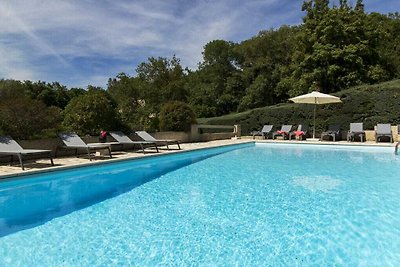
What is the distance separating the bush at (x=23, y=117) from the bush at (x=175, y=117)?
663 cm

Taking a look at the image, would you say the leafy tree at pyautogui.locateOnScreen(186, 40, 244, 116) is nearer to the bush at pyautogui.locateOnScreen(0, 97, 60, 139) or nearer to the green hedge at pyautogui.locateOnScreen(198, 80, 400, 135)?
the green hedge at pyautogui.locateOnScreen(198, 80, 400, 135)

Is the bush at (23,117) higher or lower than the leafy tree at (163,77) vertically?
lower

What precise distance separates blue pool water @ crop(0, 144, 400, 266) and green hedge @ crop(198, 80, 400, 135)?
909cm

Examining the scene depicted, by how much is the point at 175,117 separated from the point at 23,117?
7815mm

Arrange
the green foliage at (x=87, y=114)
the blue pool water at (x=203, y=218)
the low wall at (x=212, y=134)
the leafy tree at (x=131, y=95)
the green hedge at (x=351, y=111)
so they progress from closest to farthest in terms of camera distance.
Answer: the blue pool water at (x=203, y=218), the green foliage at (x=87, y=114), the green hedge at (x=351, y=111), the low wall at (x=212, y=134), the leafy tree at (x=131, y=95)

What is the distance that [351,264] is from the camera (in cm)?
375

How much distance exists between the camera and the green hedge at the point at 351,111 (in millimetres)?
17594

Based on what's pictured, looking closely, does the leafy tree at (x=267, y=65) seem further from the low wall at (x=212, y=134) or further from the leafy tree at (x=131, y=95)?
the leafy tree at (x=131, y=95)

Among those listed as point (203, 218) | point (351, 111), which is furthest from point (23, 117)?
point (351, 111)

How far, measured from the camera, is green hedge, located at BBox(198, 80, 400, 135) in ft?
57.7

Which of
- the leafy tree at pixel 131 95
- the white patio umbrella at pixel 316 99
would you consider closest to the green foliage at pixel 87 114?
the leafy tree at pixel 131 95

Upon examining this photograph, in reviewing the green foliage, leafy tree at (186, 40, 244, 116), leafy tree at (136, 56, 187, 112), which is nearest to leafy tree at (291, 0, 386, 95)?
leafy tree at (186, 40, 244, 116)

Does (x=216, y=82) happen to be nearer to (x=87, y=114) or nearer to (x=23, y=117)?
(x=87, y=114)

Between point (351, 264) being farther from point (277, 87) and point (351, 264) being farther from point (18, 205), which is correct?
point (277, 87)
